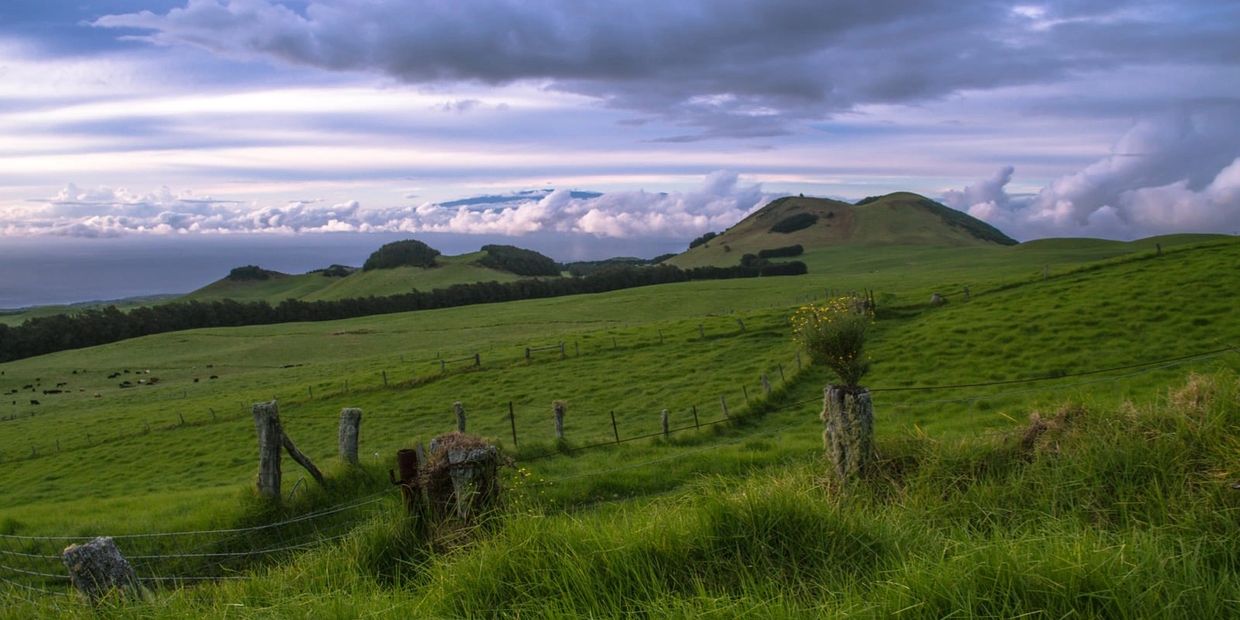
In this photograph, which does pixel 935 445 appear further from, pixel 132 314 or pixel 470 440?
pixel 132 314

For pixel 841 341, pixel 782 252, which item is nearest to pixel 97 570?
pixel 841 341

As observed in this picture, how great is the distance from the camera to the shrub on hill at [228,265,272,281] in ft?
591

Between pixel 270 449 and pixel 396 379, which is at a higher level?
pixel 270 449

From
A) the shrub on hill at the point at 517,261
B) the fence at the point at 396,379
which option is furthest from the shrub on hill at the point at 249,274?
the fence at the point at 396,379

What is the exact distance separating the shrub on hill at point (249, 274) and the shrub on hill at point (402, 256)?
97.5ft

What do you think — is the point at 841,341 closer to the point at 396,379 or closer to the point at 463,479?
the point at 463,479

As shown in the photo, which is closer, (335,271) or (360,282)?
(360,282)

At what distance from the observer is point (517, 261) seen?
557 feet

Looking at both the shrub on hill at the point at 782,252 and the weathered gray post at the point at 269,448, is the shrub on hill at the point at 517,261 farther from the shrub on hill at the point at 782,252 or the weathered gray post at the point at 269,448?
the weathered gray post at the point at 269,448

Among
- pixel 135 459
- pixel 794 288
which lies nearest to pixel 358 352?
pixel 135 459

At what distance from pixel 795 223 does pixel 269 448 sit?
569ft

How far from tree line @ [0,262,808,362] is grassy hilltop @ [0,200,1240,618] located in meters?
42.8

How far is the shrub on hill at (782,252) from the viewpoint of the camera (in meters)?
146

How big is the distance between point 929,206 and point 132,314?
173983 mm
